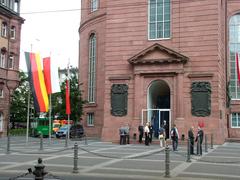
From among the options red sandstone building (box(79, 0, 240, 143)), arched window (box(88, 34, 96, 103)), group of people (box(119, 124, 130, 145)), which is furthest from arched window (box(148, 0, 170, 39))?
arched window (box(88, 34, 96, 103))

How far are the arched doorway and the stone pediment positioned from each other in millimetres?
2136

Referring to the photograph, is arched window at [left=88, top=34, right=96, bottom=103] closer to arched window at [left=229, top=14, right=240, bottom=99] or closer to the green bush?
the green bush

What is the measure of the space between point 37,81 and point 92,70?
79.7 feet

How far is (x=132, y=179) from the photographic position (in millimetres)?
13367

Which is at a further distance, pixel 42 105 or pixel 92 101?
pixel 92 101

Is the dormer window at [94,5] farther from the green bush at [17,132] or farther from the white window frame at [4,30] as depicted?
the green bush at [17,132]

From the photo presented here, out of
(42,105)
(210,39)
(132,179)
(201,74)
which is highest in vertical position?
(210,39)

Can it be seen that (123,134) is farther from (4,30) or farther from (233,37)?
(4,30)

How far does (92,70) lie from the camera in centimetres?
5062

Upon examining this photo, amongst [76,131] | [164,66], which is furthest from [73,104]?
[164,66]

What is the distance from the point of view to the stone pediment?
35.4m

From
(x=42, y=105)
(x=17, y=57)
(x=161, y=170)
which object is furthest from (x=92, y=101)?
(x=161, y=170)

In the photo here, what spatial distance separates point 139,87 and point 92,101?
13.9 meters

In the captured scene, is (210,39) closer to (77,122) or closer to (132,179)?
(77,122)
